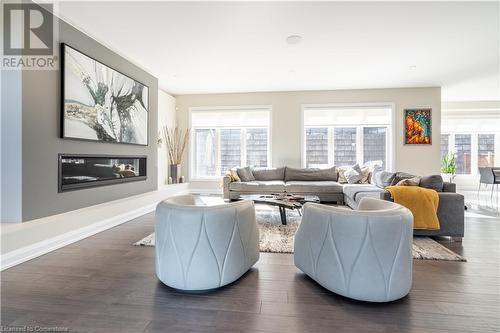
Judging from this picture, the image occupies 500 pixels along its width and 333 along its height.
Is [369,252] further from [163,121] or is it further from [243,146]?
[163,121]

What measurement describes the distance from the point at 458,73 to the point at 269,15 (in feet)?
14.5

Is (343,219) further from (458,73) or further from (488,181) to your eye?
(488,181)

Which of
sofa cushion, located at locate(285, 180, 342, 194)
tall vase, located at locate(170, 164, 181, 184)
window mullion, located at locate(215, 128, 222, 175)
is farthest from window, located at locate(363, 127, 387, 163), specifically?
tall vase, located at locate(170, 164, 181, 184)

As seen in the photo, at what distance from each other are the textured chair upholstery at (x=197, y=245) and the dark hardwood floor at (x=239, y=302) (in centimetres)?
12

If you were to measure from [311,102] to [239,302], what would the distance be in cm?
546

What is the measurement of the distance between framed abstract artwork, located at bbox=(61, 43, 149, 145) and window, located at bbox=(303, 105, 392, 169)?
3.96 metres

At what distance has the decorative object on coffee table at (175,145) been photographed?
629 centimetres

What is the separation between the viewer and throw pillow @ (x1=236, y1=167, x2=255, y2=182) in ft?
18.4

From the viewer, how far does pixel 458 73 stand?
5.00 m

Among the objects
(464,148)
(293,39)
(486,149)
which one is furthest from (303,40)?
(486,149)

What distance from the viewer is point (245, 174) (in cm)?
564

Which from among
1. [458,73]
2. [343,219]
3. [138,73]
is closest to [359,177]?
[458,73]

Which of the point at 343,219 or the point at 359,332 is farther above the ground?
the point at 343,219

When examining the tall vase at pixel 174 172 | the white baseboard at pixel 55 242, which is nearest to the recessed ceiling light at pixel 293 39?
the white baseboard at pixel 55 242
